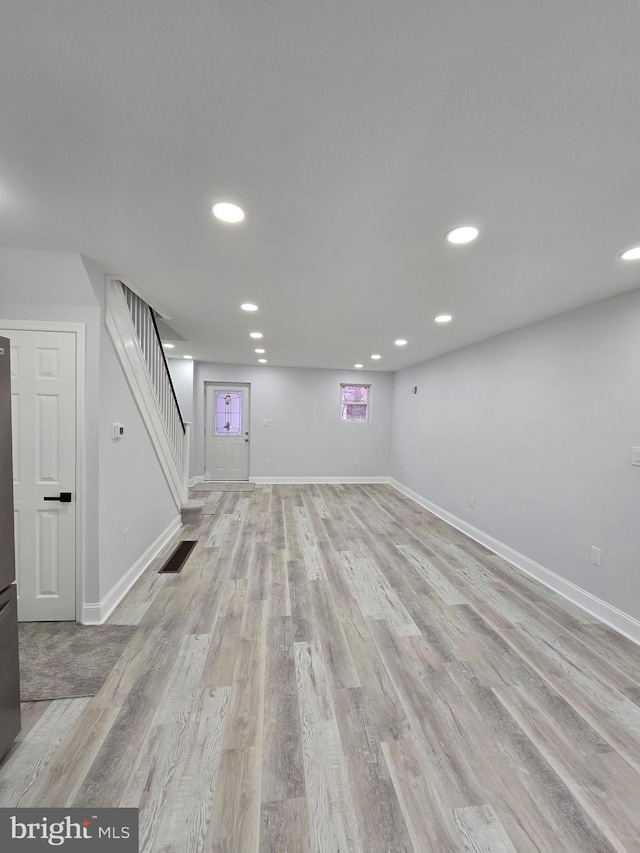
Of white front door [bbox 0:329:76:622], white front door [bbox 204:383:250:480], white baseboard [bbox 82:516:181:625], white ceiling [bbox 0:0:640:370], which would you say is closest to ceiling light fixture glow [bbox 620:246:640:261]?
white ceiling [bbox 0:0:640:370]

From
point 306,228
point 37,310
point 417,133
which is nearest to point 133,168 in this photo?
point 306,228

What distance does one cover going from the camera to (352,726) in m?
1.54

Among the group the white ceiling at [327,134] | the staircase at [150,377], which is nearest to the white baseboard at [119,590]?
the staircase at [150,377]

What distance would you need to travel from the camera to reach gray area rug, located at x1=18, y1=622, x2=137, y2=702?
1729mm

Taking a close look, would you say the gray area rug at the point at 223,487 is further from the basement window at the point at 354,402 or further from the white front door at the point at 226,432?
the basement window at the point at 354,402

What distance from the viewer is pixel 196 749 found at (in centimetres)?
142

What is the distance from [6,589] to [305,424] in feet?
18.6

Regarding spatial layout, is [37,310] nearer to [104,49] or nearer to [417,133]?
[104,49]

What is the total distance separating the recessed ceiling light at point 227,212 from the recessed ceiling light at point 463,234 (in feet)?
3.48

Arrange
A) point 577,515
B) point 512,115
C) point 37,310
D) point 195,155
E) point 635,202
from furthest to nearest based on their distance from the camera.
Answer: point 577,515, point 37,310, point 635,202, point 195,155, point 512,115

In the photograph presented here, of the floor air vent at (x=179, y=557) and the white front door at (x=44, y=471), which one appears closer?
the white front door at (x=44, y=471)

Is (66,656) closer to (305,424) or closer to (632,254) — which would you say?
(632,254)

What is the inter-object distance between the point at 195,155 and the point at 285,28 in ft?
1.82

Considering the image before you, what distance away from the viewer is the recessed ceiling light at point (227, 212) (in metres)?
1.51
